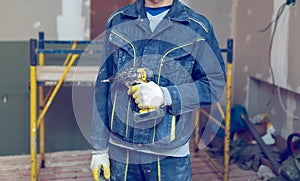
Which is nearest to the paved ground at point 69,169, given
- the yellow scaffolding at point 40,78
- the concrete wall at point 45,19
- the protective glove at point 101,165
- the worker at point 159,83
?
the yellow scaffolding at point 40,78

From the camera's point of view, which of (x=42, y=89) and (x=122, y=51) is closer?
(x=122, y=51)

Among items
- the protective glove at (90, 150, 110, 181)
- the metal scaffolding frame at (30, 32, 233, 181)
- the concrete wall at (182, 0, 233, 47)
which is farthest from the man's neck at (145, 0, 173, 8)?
the concrete wall at (182, 0, 233, 47)

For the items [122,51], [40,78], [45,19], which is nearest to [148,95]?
[122,51]

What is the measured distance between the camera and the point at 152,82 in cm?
153

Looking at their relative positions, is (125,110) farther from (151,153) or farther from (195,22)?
(195,22)

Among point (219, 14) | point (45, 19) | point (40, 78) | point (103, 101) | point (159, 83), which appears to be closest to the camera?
point (159, 83)

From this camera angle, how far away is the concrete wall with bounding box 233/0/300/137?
354 centimetres

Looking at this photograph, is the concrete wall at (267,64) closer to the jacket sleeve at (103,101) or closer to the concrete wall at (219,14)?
the concrete wall at (219,14)

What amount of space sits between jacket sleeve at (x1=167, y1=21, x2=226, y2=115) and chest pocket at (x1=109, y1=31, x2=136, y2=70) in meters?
0.19

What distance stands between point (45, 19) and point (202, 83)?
98.0 inches

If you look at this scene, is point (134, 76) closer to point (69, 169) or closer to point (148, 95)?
point (148, 95)

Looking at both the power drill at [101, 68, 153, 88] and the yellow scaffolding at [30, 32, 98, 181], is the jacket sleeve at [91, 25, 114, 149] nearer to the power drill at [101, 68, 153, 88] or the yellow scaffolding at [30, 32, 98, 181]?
the power drill at [101, 68, 153, 88]

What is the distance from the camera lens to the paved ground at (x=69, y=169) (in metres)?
3.42

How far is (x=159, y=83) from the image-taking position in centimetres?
158
